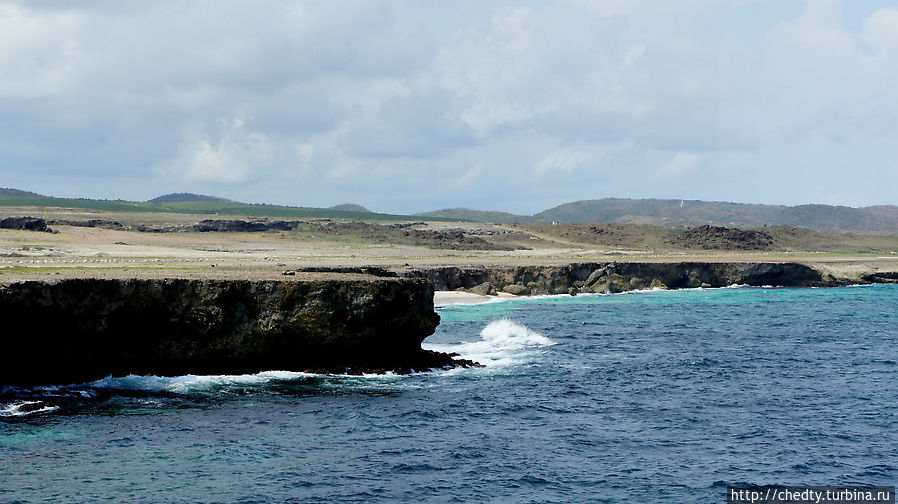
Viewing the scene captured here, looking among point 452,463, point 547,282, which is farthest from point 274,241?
point 452,463

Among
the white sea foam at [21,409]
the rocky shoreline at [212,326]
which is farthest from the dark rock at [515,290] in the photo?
the white sea foam at [21,409]

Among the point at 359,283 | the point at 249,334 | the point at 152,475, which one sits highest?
the point at 359,283

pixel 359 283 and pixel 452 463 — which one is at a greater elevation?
pixel 359 283

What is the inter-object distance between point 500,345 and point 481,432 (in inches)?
698

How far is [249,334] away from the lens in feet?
96.7

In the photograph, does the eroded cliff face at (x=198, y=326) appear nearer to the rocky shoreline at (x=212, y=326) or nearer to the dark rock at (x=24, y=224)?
the rocky shoreline at (x=212, y=326)

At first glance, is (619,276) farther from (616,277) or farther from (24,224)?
(24,224)

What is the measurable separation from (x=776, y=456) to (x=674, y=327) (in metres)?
28.5

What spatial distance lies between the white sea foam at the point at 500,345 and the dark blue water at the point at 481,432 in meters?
0.66

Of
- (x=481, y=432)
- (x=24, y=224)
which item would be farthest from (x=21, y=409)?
(x=24, y=224)

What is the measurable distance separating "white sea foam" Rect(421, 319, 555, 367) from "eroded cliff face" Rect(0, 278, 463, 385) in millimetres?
5771

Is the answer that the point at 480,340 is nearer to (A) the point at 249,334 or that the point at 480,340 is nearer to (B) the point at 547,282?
(A) the point at 249,334

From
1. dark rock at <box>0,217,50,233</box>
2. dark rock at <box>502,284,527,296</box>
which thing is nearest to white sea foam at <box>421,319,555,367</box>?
dark rock at <box>502,284,527,296</box>

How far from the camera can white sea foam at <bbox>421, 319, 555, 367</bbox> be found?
37.3 metres
